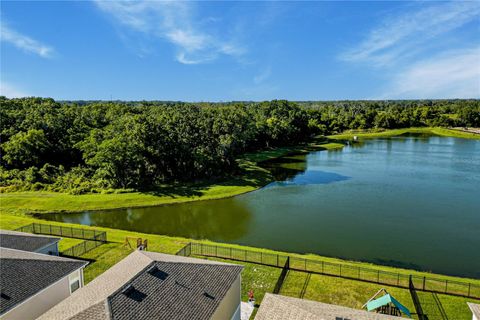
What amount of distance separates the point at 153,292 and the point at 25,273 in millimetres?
8721

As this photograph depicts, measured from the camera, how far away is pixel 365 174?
2472 inches

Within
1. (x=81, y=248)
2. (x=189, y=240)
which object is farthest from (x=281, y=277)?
(x=81, y=248)

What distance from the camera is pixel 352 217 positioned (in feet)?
128

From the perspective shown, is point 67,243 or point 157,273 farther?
point 67,243

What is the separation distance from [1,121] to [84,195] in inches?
1266

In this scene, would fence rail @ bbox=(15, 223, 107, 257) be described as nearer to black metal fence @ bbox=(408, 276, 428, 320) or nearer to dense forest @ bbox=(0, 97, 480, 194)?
dense forest @ bbox=(0, 97, 480, 194)

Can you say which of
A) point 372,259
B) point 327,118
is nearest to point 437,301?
point 372,259

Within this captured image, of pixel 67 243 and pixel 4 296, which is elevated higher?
pixel 4 296

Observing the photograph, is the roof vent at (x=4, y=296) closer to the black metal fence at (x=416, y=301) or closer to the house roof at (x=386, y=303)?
the house roof at (x=386, y=303)

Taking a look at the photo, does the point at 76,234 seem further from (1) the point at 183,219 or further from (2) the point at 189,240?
(1) the point at 183,219

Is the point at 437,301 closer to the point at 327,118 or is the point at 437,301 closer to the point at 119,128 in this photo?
the point at 119,128

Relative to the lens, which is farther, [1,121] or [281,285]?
[1,121]

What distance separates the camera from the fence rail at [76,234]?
1169 inches

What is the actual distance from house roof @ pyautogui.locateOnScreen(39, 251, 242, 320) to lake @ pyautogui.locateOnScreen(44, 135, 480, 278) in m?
14.1
